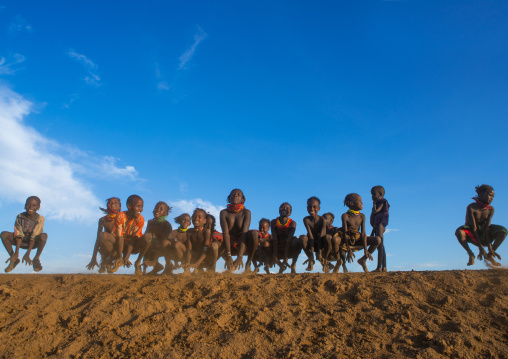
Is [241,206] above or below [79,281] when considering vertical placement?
above

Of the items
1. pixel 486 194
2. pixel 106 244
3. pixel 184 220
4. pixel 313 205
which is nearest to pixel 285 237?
pixel 313 205

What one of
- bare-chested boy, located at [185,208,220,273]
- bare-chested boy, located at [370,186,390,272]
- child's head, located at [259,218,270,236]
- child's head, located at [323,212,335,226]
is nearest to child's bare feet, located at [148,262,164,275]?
bare-chested boy, located at [185,208,220,273]

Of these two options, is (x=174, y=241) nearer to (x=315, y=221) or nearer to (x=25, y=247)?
(x=315, y=221)

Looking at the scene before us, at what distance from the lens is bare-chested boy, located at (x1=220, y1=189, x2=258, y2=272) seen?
6805mm

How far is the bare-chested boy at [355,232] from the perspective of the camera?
7.15 metres

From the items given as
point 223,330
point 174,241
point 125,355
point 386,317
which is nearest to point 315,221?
point 174,241

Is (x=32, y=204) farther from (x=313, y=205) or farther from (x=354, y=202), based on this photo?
(x=354, y=202)

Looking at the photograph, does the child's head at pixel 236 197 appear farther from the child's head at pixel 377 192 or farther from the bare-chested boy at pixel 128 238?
the child's head at pixel 377 192

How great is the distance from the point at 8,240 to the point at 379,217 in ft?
26.3

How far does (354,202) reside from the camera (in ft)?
24.3

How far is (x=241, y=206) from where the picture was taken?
7.11 m

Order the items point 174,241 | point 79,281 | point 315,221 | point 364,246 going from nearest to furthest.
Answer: point 79,281
point 174,241
point 364,246
point 315,221

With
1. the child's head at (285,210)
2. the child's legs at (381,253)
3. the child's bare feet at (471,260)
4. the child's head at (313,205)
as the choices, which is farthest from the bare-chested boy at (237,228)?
the child's bare feet at (471,260)

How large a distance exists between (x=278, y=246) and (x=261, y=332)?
405cm
